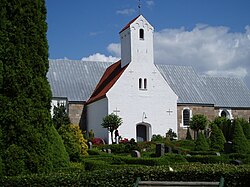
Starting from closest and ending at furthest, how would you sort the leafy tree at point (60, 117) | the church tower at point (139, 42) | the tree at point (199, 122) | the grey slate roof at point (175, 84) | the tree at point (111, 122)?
1. the leafy tree at point (60, 117)
2. the tree at point (111, 122)
3. the tree at point (199, 122)
4. the church tower at point (139, 42)
5. the grey slate roof at point (175, 84)

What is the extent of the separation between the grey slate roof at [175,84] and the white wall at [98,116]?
1.50 m

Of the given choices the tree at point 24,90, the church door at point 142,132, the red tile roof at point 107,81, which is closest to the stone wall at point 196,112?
the church door at point 142,132

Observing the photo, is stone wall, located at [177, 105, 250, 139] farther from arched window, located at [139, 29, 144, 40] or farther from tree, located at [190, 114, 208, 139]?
arched window, located at [139, 29, 144, 40]

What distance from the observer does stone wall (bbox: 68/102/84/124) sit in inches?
1353

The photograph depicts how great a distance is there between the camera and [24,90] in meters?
9.88

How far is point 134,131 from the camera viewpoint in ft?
106

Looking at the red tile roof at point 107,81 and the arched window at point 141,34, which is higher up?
the arched window at point 141,34

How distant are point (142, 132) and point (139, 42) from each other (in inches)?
278

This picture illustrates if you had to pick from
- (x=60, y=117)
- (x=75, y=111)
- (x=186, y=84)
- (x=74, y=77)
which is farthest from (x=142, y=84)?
(x=60, y=117)

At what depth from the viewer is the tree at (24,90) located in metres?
9.65

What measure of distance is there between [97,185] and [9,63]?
11.4 feet

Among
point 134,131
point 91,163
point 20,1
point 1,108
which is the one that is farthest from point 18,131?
point 134,131

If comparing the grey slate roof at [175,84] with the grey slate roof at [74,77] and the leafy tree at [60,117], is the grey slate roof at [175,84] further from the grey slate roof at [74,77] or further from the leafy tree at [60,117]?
the leafy tree at [60,117]

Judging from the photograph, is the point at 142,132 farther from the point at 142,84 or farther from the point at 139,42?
the point at 139,42
